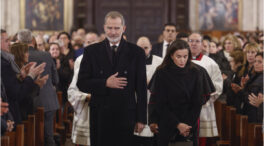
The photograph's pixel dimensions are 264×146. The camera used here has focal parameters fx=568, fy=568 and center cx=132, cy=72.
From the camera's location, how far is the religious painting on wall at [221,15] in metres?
26.2

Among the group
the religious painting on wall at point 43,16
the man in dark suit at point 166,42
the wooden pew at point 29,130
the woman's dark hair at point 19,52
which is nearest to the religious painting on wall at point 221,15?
the religious painting on wall at point 43,16

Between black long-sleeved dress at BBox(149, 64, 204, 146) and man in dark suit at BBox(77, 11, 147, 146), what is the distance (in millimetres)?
457

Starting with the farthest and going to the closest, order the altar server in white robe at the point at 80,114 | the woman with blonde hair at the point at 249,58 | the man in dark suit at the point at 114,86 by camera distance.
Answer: the woman with blonde hair at the point at 249,58
the altar server in white robe at the point at 80,114
the man in dark suit at the point at 114,86

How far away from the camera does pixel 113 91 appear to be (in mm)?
5859

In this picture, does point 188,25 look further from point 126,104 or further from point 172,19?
point 126,104

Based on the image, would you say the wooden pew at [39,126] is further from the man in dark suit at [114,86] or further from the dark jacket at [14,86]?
the man in dark suit at [114,86]

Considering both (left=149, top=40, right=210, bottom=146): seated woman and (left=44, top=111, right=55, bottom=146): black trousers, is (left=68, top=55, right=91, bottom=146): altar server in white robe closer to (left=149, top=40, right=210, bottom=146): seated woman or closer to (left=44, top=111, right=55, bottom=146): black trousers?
(left=44, top=111, right=55, bottom=146): black trousers

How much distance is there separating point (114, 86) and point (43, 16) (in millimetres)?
20428

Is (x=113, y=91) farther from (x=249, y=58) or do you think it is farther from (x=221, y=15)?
(x=221, y=15)

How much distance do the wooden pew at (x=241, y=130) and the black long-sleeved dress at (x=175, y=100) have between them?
96 cm

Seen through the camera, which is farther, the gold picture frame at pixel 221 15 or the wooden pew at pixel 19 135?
the gold picture frame at pixel 221 15

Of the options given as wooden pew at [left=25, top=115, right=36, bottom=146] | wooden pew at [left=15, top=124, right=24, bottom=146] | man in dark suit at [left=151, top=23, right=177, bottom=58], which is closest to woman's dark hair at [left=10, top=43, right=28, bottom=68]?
wooden pew at [left=25, top=115, right=36, bottom=146]

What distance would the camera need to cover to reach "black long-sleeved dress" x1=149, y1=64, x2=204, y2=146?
6.30m

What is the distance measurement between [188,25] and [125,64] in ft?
66.2
